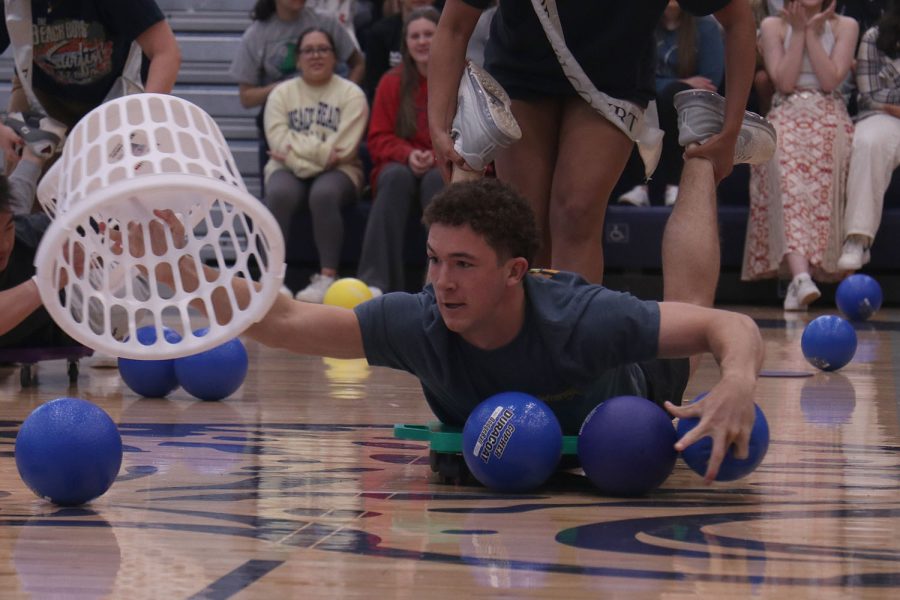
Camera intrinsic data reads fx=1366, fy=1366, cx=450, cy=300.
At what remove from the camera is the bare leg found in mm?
3879

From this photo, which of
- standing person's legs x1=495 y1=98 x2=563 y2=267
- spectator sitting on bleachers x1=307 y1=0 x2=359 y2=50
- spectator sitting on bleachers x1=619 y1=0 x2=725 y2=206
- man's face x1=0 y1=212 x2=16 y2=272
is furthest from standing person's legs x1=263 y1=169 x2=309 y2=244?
standing person's legs x1=495 y1=98 x2=563 y2=267

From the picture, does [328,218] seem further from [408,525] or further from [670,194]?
[408,525]

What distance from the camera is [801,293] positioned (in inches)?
330

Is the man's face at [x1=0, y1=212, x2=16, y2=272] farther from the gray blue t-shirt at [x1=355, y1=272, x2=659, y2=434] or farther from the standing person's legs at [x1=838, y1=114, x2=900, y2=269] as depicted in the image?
the standing person's legs at [x1=838, y1=114, x2=900, y2=269]

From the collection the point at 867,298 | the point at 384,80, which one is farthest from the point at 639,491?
the point at 384,80

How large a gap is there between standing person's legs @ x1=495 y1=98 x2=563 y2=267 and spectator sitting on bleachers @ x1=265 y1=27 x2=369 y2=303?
4644 millimetres

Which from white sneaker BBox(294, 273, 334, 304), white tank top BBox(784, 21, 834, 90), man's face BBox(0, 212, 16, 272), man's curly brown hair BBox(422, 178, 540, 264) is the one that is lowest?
white sneaker BBox(294, 273, 334, 304)

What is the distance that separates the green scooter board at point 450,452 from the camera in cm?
316

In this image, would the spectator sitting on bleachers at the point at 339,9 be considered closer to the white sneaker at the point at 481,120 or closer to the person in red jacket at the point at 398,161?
the person in red jacket at the point at 398,161

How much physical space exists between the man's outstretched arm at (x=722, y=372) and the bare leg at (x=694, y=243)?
0.84 metres

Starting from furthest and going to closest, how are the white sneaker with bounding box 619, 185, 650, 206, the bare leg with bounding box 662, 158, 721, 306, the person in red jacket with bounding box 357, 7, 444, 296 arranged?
the white sneaker with bounding box 619, 185, 650, 206 → the person in red jacket with bounding box 357, 7, 444, 296 → the bare leg with bounding box 662, 158, 721, 306

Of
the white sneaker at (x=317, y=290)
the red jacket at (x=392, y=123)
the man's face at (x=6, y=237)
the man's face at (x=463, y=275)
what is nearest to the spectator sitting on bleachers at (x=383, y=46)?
the red jacket at (x=392, y=123)

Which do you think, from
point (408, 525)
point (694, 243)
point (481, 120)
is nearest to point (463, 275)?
point (408, 525)

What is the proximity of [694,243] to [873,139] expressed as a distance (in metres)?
5.12
